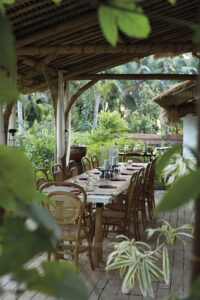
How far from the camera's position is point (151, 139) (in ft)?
59.6

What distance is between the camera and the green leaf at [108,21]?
33cm

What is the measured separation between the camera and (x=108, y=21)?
0.34 meters

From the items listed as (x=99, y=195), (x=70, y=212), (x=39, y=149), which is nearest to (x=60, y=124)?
(x=39, y=149)

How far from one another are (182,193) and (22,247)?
0.41ft

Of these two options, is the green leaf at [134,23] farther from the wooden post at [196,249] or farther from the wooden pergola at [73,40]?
the wooden pergola at [73,40]

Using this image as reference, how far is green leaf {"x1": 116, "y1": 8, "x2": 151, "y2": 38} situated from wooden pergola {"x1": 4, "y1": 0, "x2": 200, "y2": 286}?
3363mm

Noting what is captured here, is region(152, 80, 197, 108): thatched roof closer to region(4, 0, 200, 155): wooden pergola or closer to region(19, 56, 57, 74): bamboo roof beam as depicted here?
region(4, 0, 200, 155): wooden pergola

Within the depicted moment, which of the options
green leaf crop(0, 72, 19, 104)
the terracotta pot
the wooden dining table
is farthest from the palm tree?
green leaf crop(0, 72, 19, 104)

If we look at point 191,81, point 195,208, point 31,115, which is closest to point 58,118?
point 191,81

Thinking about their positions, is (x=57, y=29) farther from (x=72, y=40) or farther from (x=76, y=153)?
(x=76, y=153)

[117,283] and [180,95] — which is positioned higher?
[180,95]

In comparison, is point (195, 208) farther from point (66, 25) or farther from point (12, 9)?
point (66, 25)

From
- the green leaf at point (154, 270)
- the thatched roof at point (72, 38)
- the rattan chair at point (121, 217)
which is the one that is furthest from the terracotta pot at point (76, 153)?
the green leaf at point (154, 270)

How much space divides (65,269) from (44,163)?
30.1ft
